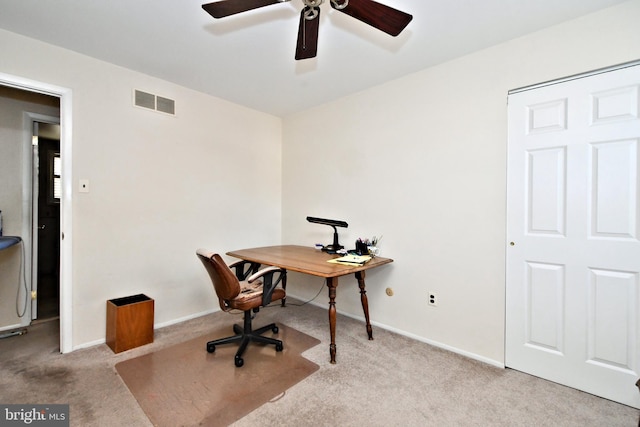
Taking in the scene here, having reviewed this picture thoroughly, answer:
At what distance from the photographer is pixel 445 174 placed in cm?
245

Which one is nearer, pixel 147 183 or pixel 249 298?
pixel 249 298

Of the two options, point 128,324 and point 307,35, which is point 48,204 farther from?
point 307,35

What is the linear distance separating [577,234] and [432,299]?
1150mm

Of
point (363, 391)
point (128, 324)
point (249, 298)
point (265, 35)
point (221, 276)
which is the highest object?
point (265, 35)

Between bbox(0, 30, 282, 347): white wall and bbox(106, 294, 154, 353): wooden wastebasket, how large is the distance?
0.63 feet

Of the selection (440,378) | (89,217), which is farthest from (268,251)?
(440,378)

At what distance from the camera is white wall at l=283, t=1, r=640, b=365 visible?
197 centimetres

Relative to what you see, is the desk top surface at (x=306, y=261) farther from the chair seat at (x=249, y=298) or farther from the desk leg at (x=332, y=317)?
the chair seat at (x=249, y=298)

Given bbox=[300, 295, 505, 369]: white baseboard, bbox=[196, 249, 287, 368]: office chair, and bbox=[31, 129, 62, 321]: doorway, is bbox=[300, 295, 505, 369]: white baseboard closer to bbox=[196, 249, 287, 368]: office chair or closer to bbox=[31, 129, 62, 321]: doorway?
bbox=[196, 249, 287, 368]: office chair

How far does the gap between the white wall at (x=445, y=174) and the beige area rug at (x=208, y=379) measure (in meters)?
1.09

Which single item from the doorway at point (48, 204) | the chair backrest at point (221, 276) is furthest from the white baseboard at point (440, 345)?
the doorway at point (48, 204)

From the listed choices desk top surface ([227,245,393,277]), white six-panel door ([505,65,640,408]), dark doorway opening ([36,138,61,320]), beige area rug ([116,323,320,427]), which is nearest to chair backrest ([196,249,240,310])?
desk top surface ([227,245,393,277])

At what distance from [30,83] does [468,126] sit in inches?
136

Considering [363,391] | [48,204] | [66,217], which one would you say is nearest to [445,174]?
[363,391]
